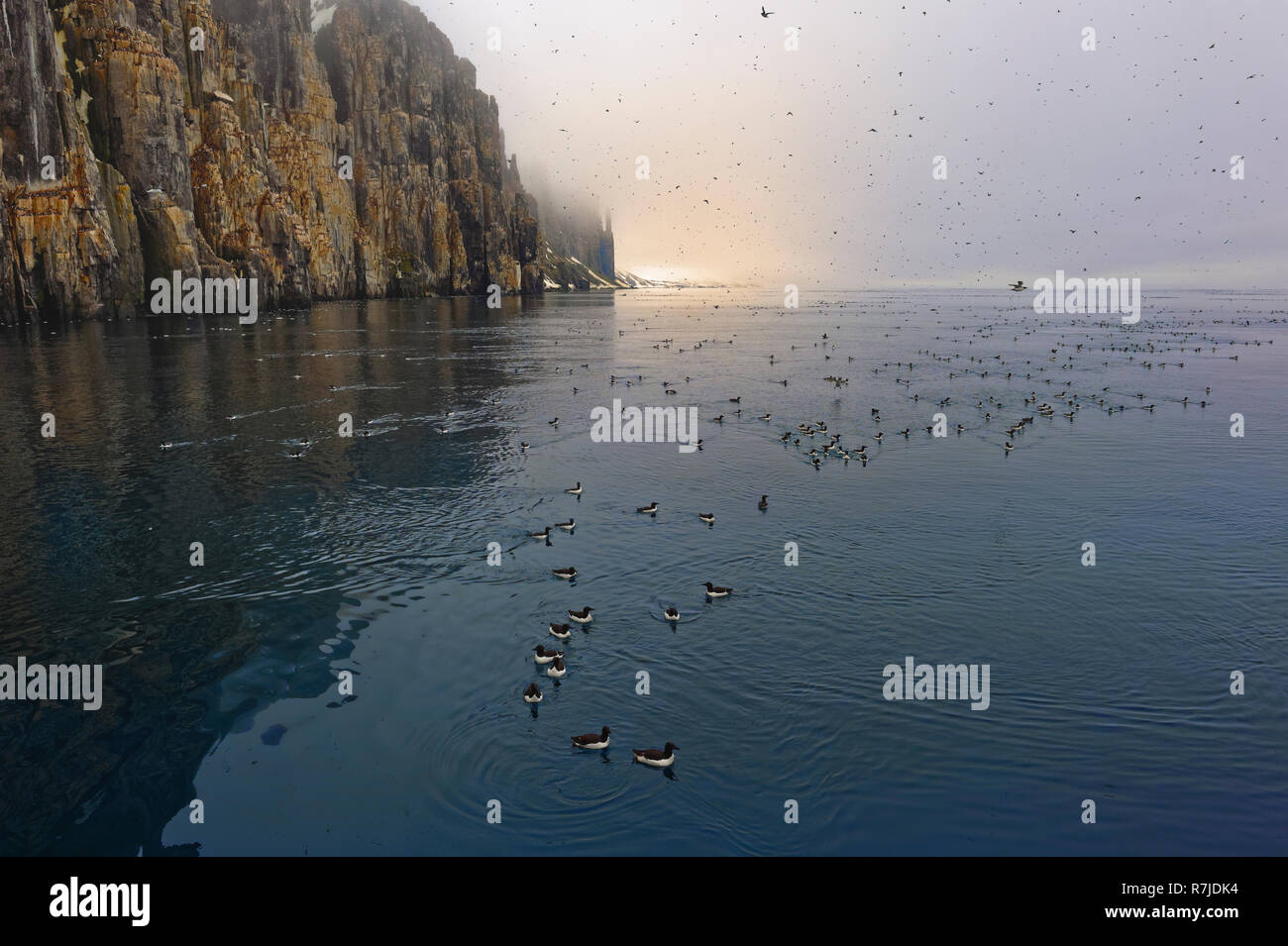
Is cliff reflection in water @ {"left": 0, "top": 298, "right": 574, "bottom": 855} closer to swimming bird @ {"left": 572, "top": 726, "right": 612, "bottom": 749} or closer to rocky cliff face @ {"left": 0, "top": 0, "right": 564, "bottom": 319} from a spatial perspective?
swimming bird @ {"left": 572, "top": 726, "right": 612, "bottom": 749}

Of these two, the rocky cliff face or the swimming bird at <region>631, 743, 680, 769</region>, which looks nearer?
the swimming bird at <region>631, 743, 680, 769</region>

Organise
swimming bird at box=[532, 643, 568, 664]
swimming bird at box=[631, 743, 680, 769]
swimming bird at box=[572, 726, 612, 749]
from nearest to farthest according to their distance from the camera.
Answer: swimming bird at box=[631, 743, 680, 769]
swimming bird at box=[572, 726, 612, 749]
swimming bird at box=[532, 643, 568, 664]

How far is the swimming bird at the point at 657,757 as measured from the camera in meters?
16.6

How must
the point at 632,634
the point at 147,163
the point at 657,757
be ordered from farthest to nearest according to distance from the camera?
the point at 147,163
the point at 632,634
the point at 657,757

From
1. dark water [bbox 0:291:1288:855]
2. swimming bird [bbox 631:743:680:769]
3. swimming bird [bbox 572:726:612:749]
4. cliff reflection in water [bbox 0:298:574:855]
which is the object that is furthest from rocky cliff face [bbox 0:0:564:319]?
swimming bird [bbox 631:743:680:769]

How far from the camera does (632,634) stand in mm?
22656

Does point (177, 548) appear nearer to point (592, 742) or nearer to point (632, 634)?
point (632, 634)

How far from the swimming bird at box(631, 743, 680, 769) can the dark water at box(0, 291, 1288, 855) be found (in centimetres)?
39

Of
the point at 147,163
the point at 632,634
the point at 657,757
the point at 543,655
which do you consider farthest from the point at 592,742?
the point at 147,163

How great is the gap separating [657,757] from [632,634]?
619cm

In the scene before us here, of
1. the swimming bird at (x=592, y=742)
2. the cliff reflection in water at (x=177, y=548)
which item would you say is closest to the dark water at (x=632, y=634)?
the cliff reflection in water at (x=177, y=548)

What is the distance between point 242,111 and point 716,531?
513ft

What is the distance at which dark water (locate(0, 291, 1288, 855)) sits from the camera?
1531 centimetres

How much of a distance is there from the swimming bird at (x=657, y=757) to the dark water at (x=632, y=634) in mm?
386
